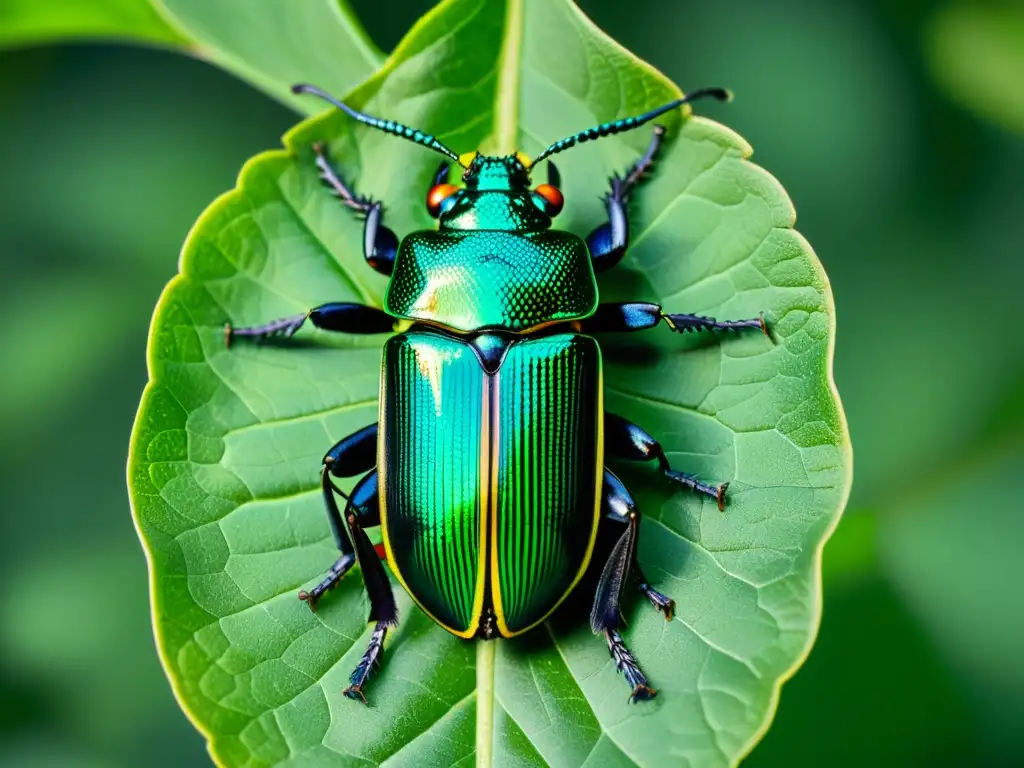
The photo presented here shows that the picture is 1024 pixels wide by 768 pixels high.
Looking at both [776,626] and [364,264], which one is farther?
[364,264]

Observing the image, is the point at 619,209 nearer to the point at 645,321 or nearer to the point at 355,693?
the point at 645,321

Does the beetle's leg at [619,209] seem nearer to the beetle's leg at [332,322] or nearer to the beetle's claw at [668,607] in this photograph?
the beetle's leg at [332,322]

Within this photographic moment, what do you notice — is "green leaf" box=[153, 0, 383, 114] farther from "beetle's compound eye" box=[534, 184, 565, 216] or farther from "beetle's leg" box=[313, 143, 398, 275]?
"beetle's compound eye" box=[534, 184, 565, 216]

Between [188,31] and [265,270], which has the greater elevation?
[188,31]

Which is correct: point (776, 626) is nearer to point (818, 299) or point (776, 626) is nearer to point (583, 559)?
point (583, 559)

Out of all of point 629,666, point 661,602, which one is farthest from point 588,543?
point 629,666

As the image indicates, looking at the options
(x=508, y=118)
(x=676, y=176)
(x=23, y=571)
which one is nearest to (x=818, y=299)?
(x=676, y=176)

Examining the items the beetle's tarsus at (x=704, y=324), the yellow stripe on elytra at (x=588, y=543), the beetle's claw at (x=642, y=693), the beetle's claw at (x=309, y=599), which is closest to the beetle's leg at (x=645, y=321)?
the beetle's tarsus at (x=704, y=324)
